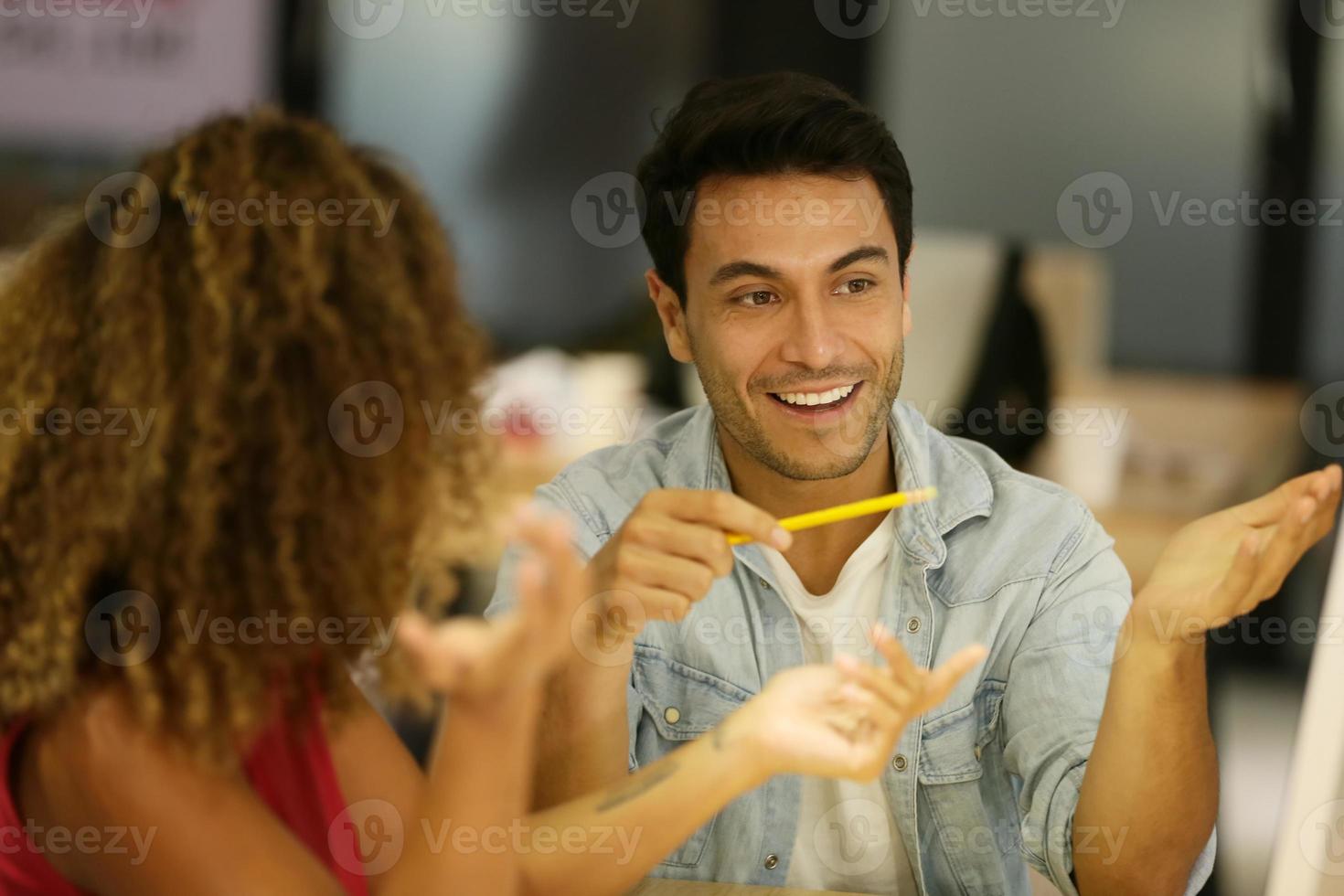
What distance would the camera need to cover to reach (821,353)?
1.39 metres

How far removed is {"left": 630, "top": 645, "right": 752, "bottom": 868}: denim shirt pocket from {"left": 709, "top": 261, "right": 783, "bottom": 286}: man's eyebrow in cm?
41

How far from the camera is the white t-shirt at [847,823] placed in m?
1.39

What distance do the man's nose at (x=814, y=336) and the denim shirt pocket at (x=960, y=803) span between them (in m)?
0.39

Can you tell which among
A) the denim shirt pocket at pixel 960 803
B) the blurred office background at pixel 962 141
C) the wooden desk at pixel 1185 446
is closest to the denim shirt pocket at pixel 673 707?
the denim shirt pocket at pixel 960 803

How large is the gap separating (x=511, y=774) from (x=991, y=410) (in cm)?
204

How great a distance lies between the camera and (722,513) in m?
1.17

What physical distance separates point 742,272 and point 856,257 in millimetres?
118

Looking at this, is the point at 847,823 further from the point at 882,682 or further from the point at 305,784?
the point at 305,784

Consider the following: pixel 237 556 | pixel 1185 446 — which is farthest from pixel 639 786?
pixel 1185 446

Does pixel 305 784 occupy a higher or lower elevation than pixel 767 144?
lower

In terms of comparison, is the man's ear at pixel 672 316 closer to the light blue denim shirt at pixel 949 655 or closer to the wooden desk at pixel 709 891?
the light blue denim shirt at pixel 949 655

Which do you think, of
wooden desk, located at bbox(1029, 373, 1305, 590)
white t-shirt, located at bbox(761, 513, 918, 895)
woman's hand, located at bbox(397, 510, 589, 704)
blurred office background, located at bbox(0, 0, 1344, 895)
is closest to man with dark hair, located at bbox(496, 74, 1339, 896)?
white t-shirt, located at bbox(761, 513, 918, 895)

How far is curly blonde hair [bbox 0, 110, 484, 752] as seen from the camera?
0.94 m

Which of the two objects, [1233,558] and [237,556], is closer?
[237,556]
